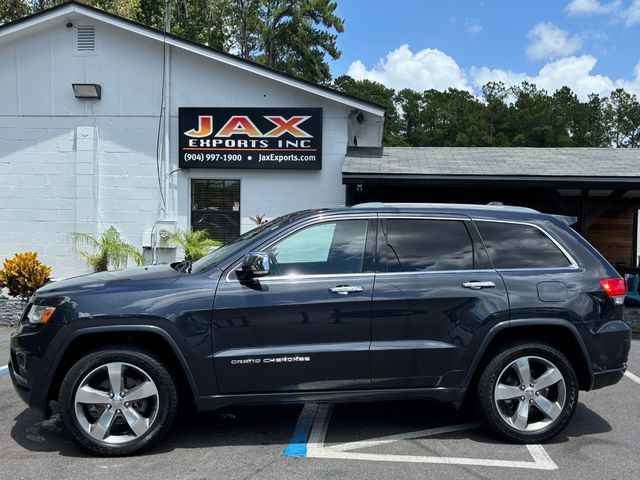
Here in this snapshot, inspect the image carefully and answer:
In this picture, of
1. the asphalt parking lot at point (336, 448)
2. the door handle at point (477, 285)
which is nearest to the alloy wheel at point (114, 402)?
the asphalt parking lot at point (336, 448)

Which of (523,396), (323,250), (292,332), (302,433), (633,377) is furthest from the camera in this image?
(633,377)

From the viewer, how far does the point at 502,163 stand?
11.0 metres

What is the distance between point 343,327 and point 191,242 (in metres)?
6.58

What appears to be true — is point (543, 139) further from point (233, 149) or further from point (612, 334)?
point (612, 334)

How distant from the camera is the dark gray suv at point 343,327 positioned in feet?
13.0

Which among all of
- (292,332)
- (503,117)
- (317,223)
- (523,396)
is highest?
(503,117)

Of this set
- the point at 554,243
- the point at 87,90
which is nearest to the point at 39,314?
the point at 554,243

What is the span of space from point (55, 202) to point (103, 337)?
27.6 feet

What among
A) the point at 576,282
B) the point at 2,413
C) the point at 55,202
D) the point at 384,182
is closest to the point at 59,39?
the point at 55,202

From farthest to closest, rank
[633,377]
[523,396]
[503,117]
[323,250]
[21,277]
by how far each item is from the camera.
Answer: [503,117], [21,277], [633,377], [323,250], [523,396]

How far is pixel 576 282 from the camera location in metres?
4.33

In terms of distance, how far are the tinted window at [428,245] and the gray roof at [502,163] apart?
5507mm

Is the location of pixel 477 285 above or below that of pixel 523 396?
above

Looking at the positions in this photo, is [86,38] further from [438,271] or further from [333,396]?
[333,396]
